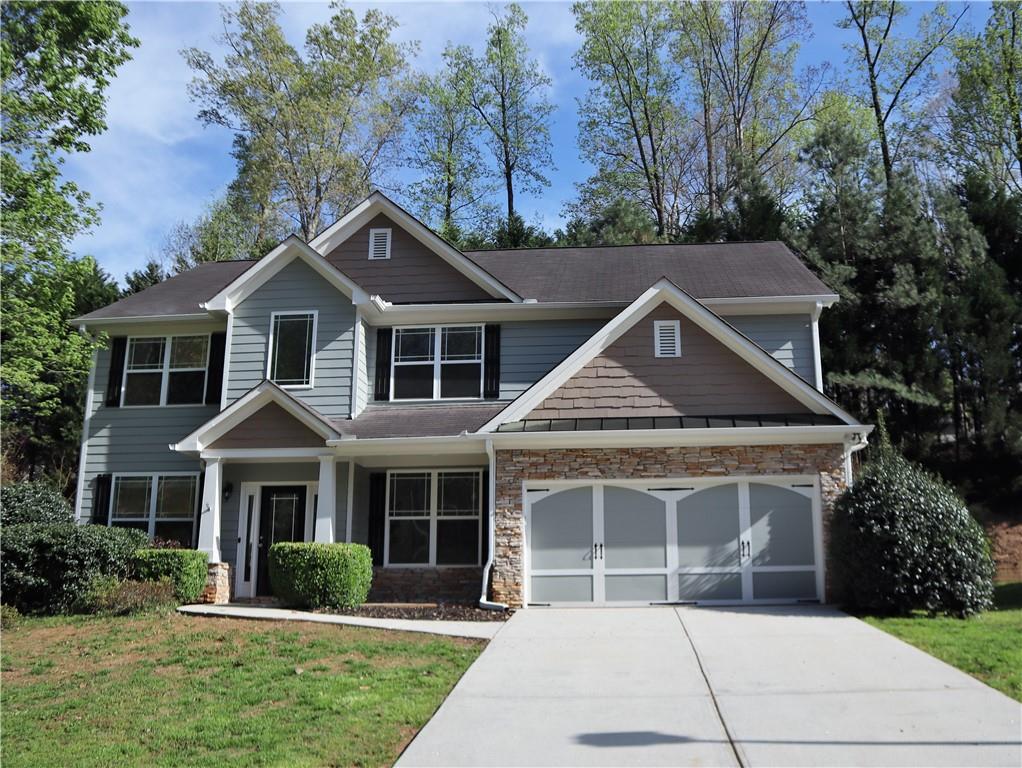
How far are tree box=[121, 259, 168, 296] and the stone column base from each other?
15744 millimetres

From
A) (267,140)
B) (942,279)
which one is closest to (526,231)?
(267,140)

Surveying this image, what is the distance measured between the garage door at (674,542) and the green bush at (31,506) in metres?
9.51

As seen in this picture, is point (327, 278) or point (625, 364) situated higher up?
point (327, 278)

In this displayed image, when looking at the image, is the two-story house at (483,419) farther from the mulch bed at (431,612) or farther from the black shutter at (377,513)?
the mulch bed at (431,612)

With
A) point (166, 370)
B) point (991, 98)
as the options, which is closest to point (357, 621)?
point (166, 370)

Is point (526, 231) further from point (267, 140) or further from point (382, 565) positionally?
point (382, 565)

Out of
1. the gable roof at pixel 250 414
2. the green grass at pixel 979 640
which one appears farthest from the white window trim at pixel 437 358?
the green grass at pixel 979 640

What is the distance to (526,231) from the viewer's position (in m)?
27.0

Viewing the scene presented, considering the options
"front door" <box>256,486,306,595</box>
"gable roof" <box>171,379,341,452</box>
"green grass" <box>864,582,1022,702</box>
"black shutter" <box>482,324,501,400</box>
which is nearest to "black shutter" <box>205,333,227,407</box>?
"gable roof" <box>171,379,341,452</box>

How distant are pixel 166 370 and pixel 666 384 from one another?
9.93 meters

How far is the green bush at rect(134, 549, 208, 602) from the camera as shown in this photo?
12.9 meters

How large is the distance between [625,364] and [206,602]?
799 centimetres

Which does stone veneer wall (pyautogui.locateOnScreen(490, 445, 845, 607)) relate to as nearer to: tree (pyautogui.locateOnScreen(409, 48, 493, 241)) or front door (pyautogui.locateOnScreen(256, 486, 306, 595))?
front door (pyautogui.locateOnScreen(256, 486, 306, 595))

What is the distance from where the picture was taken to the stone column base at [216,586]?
13.4 meters
